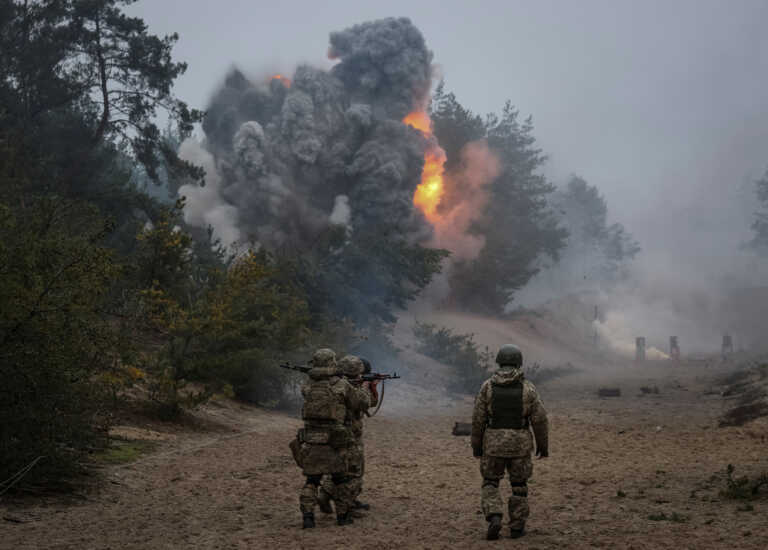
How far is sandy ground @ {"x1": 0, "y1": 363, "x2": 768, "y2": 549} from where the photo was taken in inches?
297

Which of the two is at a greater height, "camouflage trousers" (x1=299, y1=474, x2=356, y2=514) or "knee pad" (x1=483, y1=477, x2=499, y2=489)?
"knee pad" (x1=483, y1=477, x2=499, y2=489)

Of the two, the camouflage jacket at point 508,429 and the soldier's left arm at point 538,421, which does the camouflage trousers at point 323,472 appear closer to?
the camouflage jacket at point 508,429

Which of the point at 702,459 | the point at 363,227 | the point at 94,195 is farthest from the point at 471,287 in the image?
the point at 702,459

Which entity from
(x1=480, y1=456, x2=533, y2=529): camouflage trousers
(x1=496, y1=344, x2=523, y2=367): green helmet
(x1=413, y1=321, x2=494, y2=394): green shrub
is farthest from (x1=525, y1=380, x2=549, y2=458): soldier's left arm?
(x1=413, y1=321, x2=494, y2=394): green shrub

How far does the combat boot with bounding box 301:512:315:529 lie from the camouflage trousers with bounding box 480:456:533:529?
1892mm

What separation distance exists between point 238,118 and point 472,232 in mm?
19754

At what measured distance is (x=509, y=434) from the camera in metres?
7.81

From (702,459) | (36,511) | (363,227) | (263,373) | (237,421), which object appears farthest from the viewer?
(363,227)

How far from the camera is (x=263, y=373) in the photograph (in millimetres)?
20359

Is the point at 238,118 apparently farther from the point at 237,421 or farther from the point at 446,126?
the point at 237,421

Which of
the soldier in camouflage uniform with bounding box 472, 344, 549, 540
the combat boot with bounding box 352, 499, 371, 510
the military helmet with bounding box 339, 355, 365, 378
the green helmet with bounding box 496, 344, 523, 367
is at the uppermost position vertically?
the green helmet with bounding box 496, 344, 523, 367

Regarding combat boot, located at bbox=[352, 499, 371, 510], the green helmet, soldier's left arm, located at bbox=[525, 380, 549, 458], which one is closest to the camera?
soldier's left arm, located at bbox=[525, 380, 549, 458]

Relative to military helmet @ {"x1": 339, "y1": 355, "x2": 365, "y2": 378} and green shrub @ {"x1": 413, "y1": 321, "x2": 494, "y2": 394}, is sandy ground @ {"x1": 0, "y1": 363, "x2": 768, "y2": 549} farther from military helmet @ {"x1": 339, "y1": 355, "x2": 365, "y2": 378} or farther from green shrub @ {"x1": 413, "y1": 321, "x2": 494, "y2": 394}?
green shrub @ {"x1": 413, "y1": 321, "x2": 494, "y2": 394}

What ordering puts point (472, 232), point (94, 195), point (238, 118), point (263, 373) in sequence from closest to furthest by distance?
point (263, 373) → point (94, 195) → point (238, 118) → point (472, 232)
